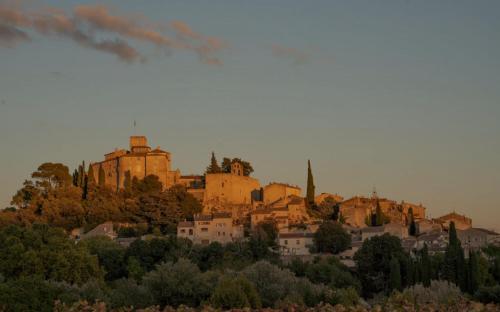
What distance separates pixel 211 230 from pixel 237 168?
16.1 metres

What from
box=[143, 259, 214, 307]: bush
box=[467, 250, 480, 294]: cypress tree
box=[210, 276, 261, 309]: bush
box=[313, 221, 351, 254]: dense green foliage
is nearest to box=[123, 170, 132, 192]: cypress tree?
box=[313, 221, 351, 254]: dense green foliage

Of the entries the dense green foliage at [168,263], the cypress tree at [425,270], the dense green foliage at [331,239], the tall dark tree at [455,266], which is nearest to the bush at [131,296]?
the dense green foliage at [168,263]

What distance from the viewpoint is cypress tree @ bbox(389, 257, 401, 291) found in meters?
56.1

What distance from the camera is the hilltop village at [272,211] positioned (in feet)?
236

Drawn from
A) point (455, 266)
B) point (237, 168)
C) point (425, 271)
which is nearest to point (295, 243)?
point (425, 271)

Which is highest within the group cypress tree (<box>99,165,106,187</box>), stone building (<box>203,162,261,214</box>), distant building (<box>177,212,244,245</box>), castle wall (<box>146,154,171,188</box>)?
castle wall (<box>146,154,171,188</box>)

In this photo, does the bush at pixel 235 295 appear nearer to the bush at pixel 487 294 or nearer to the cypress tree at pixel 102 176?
the bush at pixel 487 294

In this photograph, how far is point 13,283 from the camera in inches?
1476

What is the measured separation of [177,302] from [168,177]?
39777 millimetres

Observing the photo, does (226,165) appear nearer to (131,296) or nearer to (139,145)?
(139,145)

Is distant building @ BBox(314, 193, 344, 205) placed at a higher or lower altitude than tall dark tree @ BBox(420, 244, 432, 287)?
higher

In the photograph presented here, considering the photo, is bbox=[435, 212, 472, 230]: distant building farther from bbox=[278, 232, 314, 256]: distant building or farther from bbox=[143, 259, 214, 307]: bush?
bbox=[143, 259, 214, 307]: bush

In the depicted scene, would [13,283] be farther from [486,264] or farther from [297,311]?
[486,264]

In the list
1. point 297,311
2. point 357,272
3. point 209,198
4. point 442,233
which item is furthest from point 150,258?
point 297,311
